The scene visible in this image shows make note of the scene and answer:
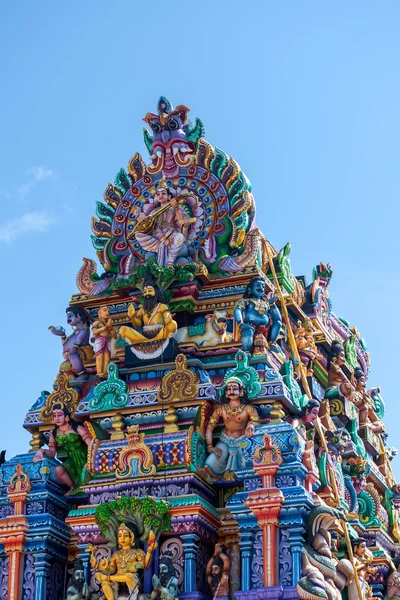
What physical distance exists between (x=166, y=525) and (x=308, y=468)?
278 centimetres

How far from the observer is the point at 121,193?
3041 cm

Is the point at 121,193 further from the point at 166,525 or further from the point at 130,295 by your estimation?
the point at 166,525

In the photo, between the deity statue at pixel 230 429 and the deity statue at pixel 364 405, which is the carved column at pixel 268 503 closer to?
the deity statue at pixel 230 429

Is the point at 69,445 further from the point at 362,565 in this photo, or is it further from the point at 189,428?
the point at 362,565

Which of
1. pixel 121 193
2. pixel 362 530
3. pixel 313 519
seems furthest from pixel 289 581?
pixel 121 193

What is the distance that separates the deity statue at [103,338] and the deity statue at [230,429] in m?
2.76

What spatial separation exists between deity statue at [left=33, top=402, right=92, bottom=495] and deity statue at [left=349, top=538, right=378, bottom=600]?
5.54 m

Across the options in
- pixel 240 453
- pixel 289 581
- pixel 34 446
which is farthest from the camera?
pixel 34 446

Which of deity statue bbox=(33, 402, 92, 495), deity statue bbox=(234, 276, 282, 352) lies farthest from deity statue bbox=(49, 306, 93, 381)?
deity statue bbox=(234, 276, 282, 352)

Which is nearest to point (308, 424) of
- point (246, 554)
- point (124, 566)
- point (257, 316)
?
point (257, 316)

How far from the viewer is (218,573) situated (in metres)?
25.6

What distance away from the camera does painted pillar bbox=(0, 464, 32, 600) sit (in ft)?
87.1

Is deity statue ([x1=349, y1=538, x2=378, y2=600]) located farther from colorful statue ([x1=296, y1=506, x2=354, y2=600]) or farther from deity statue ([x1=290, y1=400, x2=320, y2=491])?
deity statue ([x1=290, y1=400, x2=320, y2=491])

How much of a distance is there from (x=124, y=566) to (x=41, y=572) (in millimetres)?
1869
